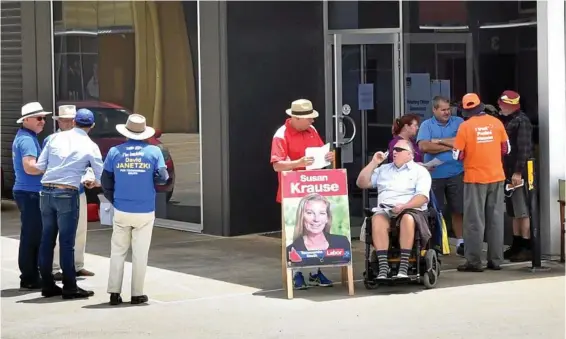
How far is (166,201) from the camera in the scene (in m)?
14.8

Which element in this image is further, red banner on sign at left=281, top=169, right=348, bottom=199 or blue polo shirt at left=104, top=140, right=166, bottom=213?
red banner on sign at left=281, top=169, right=348, bottom=199

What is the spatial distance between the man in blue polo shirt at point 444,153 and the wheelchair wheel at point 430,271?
1.98m

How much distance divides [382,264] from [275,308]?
1153 mm

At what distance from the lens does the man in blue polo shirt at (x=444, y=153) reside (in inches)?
465

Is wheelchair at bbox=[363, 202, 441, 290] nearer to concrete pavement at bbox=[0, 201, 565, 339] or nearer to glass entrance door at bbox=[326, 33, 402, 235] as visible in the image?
concrete pavement at bbox=[0, 201, 565, 339]

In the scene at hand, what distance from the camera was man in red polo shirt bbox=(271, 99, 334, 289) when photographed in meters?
10.2

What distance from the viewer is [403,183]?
10.1 metres

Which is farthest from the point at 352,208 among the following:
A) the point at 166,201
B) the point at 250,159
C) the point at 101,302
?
the point at 101,302

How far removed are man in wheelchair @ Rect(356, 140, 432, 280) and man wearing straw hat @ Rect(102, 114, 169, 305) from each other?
1951 mm

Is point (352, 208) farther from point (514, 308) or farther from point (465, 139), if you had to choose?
point (514, 308)

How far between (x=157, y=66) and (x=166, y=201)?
1803mm

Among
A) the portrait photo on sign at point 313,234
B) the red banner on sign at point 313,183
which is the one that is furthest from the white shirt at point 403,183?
the portrait photo on sign at point 313,234

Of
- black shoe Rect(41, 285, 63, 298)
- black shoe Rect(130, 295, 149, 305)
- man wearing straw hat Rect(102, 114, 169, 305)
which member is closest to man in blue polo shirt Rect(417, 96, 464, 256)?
man wearing straw hat Rect(102, 114, 169, 305)

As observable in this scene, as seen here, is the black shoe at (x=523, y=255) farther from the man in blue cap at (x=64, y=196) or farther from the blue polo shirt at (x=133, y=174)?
the man in blue cap at (x=64, y=196)
